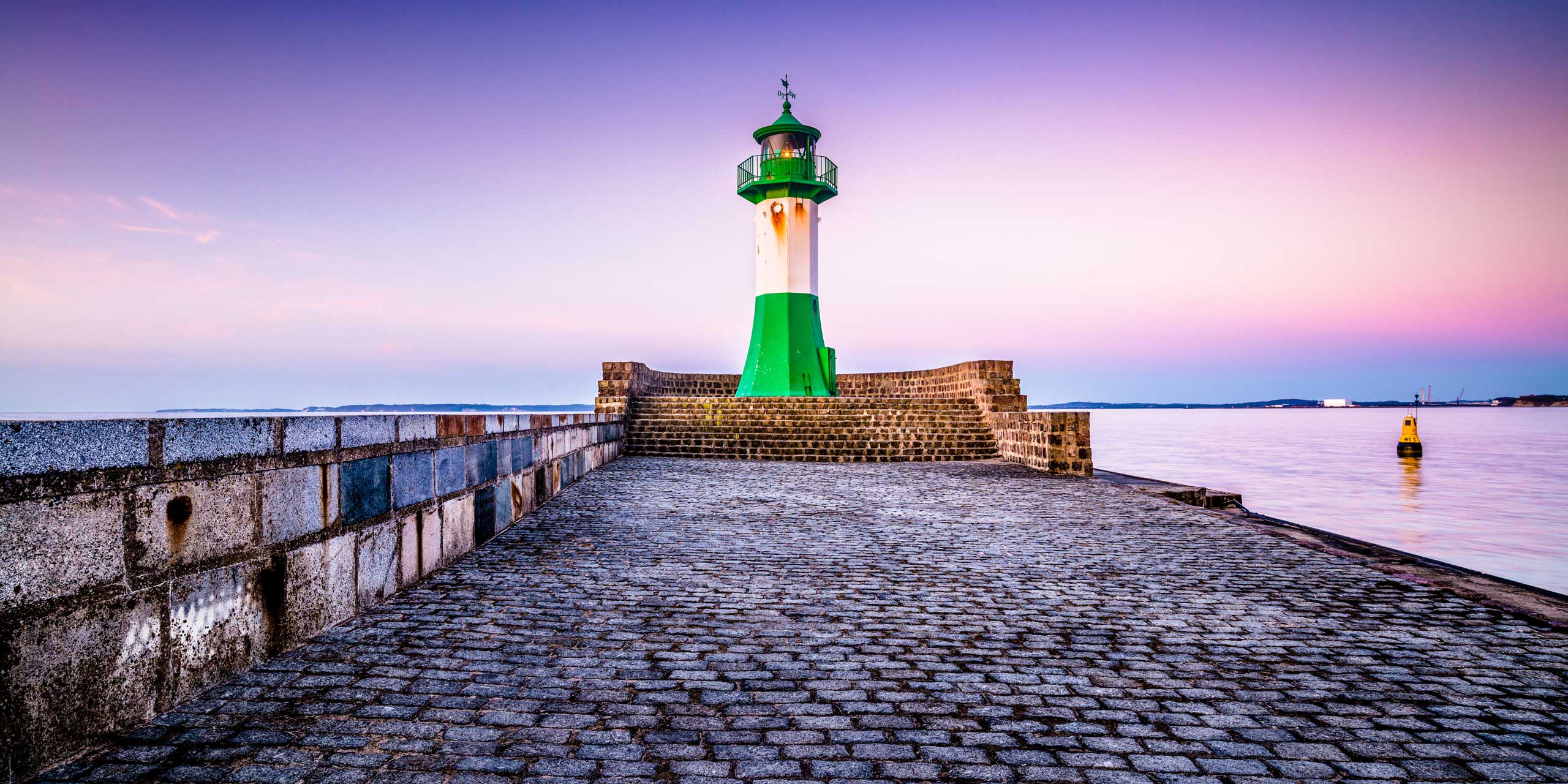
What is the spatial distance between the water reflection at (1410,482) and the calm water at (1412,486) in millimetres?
51

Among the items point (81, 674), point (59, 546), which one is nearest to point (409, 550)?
point (81, 674)

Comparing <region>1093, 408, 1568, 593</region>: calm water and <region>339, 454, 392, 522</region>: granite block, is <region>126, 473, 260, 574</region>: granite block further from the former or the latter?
<region>1093, 408, 1568, 593</region>: calm water

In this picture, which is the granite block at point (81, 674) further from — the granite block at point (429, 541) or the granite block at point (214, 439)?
the granite block at point (429, 541)

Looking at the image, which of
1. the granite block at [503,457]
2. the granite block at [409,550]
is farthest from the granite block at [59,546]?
the granite block at [503,457]

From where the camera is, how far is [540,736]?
2.62 m

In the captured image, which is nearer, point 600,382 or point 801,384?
point 600,382

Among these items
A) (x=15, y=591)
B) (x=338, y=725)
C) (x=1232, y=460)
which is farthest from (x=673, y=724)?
(x=1232, y=460)

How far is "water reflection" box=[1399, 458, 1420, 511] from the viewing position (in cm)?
1656

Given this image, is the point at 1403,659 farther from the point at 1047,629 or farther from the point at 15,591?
the point at 15,591

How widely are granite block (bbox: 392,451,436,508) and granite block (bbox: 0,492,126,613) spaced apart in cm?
202

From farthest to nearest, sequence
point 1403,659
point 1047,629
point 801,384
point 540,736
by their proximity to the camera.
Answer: point 801,384, point 1047,629, point 1403,659, point 540,736

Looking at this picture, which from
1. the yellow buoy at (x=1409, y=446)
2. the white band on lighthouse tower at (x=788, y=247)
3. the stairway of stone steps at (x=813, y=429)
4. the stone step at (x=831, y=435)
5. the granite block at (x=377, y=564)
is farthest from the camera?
the yellow buoy at (x=1409, y=446)

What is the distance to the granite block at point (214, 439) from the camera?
281 centimetres

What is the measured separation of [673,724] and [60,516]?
2.03 meters
